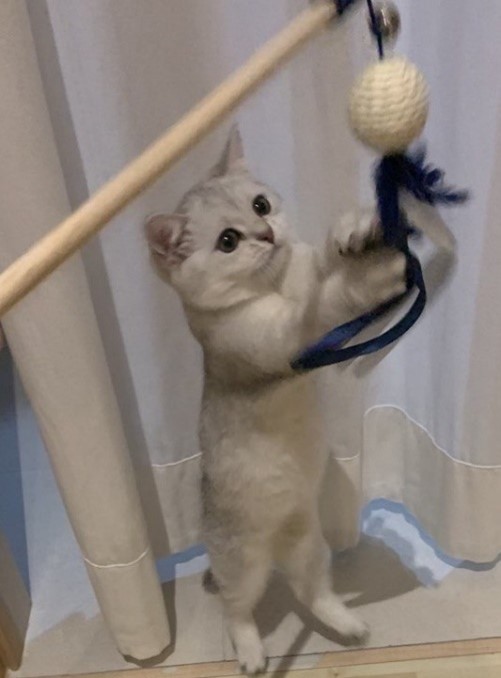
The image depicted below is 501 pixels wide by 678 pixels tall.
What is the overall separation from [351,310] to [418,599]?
690 mm

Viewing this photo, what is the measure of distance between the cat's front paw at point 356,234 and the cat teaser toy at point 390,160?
0.01 meters

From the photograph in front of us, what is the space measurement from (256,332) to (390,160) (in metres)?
0.25

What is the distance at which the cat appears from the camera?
824mm

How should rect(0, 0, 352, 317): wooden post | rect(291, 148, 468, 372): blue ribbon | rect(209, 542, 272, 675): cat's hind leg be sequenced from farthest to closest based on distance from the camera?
rect(209, 542, 272, 675): cat's hind leg
rect(291, 148, 468, 372): blue ribbon
rect(0, 0, 352, 317): wooden post

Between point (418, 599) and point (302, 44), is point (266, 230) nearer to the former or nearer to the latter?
point (302, 44)

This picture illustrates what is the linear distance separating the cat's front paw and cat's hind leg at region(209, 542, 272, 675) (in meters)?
0.46

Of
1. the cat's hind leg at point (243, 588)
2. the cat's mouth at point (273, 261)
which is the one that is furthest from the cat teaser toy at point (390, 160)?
the cat's hind leg at point (243, 588)

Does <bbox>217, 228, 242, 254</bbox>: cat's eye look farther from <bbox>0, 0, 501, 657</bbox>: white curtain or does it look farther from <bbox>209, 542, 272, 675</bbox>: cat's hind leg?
<bbox>209, 542, 272, 675</bbox>: cat's hind leg

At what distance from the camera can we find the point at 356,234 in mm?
769

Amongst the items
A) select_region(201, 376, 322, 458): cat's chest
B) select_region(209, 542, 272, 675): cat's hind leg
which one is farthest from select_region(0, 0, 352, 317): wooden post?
select_region(209, 542, 272, 675): cat's hind leg

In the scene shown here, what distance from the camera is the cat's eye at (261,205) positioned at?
33.9 inches

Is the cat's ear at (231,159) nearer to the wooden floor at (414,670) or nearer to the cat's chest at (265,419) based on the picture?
the cat's chest at (265,419)

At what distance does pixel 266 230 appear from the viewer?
2.77 feet

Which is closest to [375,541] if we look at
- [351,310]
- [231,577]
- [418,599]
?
[418,599]
